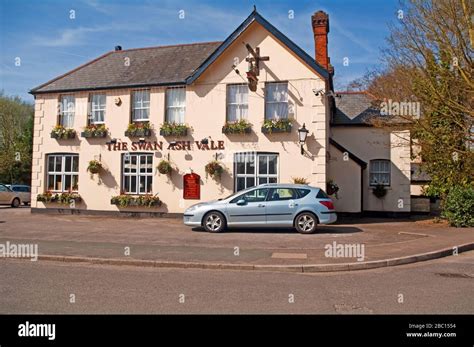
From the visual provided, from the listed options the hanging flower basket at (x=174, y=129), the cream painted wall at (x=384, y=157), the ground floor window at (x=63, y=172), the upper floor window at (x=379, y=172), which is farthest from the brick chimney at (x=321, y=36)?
the ground floor window at (x=63, y=172)

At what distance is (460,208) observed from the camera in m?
15.7

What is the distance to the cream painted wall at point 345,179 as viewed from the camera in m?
19.6

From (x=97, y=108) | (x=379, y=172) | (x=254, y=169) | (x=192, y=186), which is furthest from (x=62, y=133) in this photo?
(x=379, y=172)

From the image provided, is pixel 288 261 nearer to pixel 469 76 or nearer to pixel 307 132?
pixel 307 132

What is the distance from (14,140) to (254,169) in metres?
33.5

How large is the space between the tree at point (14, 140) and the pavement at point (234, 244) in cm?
2618

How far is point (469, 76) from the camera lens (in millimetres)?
14898

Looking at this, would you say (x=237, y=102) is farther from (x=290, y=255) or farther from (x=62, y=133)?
(x=290, y=255)

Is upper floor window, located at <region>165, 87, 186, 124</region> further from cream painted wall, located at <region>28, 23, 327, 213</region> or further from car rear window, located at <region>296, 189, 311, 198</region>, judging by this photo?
car rear window, located at <region>296, 189, 311, 198</region>

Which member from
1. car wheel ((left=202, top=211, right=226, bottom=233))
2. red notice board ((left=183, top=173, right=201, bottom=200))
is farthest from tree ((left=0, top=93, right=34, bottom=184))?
car wheel ((left=202, top=211, right=226, bottom=233))

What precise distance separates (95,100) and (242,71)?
7.60 metres

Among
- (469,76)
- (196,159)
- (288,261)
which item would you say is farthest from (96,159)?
(469,76)

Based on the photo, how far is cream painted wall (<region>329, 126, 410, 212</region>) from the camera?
2111 cm

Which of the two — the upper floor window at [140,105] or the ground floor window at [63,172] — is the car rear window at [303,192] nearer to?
the upper floor window at [140,105]
